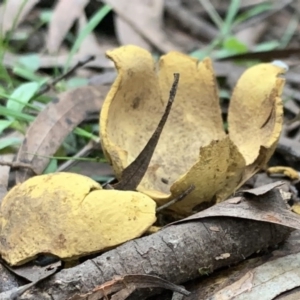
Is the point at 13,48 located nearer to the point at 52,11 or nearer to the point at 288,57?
the point at 52,11

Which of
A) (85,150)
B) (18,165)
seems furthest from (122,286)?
(85,150)

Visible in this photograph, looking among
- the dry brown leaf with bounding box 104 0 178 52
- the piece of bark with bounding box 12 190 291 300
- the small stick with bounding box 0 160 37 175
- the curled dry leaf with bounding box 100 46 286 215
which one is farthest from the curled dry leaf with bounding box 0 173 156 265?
the dry brown leaf with bounding box 104 0 178 52

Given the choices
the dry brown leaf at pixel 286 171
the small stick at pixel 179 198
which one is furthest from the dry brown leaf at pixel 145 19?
the small stick at pixel 179 198

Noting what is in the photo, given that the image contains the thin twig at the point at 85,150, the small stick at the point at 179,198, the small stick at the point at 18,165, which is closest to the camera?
the small stick at the point at 179,198

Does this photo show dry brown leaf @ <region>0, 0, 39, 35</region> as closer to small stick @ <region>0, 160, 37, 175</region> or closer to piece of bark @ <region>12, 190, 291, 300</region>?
small stick @ <region>0, 160, 37, 175</region>

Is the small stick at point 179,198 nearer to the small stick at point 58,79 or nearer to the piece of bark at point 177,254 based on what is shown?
the piece of bark at point 177,254

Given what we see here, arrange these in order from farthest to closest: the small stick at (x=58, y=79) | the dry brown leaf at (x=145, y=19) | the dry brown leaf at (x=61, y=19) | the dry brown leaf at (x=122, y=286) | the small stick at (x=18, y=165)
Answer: the dry brown leaf at (x=145, y=19), the dry brown leaf at (x=61, y=19), the small stick at (x=58, y=79), the small stick at (x=18, y=165), the dry brown leaf at (x=122, y=286)
